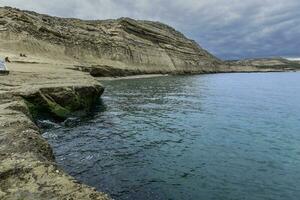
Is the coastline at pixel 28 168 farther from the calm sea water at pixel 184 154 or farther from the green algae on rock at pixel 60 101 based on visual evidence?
the green algae on rock at pixel 60 101

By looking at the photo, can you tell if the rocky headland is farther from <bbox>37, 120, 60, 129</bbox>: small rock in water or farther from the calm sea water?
the calm sea water

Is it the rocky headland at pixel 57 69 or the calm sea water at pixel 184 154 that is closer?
the rocky headland at pixel 57 69

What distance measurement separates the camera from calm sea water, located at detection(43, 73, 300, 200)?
40.7 ft

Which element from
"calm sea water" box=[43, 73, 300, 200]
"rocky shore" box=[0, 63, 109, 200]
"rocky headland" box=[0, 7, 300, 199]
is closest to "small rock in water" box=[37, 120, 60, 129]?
"calm sea water" box=[43, 73, 300, 200]

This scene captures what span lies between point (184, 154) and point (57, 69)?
88.3 ft

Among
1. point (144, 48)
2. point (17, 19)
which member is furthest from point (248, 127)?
point (144, 48)

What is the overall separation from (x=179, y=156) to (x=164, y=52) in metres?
91.3

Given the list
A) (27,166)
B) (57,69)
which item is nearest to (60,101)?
(27,166)

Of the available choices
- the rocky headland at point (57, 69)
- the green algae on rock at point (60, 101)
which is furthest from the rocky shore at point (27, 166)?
the green algae on rock at point (60, 101)

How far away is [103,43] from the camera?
81000 millimetres

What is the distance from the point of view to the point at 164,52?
106m

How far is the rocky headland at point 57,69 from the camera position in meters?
7.58

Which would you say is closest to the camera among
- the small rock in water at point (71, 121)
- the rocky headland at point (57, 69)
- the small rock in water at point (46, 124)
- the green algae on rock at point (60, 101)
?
the rocky headland at point (57, 69)

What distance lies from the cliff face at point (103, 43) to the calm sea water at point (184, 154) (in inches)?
1626
